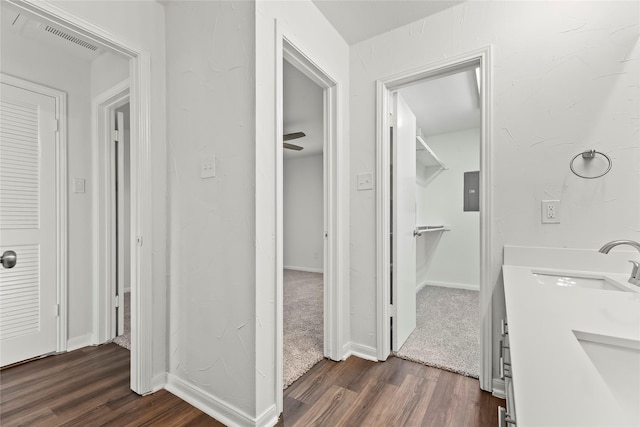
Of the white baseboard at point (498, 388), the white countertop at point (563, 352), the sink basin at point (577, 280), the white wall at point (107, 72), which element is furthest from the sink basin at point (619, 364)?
the white wall at point (107, 72)

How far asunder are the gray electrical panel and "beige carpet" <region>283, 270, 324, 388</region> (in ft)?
8.09

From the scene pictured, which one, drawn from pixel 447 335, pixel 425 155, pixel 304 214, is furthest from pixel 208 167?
pixel 304 214

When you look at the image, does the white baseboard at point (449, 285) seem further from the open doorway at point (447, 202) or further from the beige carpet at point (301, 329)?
the beige carpet at point (301, 329)

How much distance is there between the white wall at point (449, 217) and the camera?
14.0 feet

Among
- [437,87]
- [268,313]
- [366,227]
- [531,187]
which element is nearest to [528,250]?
[531,187]

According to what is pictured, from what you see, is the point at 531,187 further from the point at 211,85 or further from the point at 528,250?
the point at 211,85

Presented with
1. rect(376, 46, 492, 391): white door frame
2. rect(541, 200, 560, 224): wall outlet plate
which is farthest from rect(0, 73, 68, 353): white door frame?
rect(541, 200, 560, 224): wall outlet plate

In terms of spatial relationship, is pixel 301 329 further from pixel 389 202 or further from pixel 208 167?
pixel 208 167

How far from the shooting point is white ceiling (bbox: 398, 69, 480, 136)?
2.82 m

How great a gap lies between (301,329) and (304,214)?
12.2ft

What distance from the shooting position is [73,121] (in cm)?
242

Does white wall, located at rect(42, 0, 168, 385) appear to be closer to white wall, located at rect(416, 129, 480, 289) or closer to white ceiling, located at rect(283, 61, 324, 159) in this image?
white ceiling, located at rect(283, 61, 324, 159)

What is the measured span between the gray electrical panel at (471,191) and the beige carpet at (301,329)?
2.47 m

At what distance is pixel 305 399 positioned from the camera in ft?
5.61
